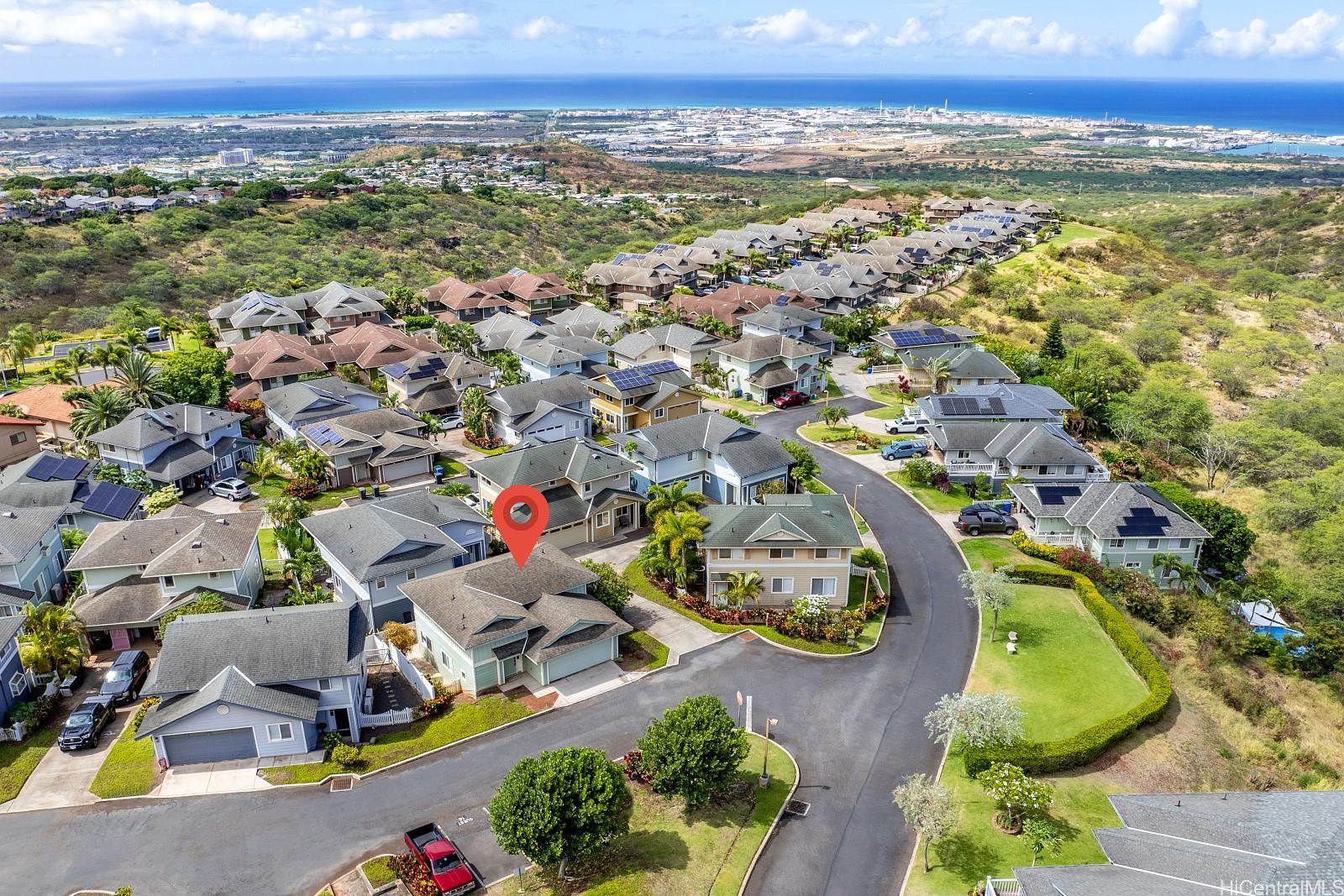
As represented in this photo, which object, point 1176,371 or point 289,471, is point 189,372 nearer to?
point 289,471

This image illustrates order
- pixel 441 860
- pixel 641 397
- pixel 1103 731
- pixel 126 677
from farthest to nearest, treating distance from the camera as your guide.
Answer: pixel 641 397
pixel 126 677
pixel 1103 731
pixel 441 860

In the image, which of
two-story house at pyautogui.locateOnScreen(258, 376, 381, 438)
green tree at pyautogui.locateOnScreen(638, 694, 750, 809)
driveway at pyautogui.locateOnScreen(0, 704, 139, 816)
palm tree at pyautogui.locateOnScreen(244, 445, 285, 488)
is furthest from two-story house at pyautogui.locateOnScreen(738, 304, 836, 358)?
driveway at pyautogui.locateOnScreen(0, 704, 139, 816)

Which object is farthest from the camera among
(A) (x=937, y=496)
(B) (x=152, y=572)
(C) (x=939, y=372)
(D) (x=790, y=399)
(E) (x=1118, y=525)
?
(D) (x=790, y=399)

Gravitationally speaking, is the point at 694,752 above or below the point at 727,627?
above

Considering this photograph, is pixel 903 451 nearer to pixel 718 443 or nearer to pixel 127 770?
pixel 718 443

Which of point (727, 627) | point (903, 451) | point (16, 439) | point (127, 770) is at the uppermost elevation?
point (16, 439)

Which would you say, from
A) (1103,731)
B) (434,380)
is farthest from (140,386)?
(1103,731)

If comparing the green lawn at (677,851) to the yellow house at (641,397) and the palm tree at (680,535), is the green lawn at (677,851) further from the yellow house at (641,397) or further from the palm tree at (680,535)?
the yellow house at (641,397)

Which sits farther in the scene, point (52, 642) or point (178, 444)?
point (178, 444)
